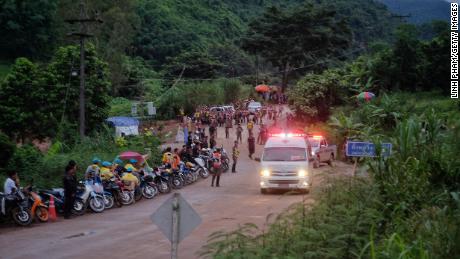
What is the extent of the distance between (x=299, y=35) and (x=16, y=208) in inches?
2130

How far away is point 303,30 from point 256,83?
10.5 meters

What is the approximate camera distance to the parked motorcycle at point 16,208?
1752cm

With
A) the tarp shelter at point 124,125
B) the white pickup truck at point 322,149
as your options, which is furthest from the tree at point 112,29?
the white pickup truck at point 322,149

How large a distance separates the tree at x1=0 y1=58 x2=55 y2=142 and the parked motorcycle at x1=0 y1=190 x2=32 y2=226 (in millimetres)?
21502

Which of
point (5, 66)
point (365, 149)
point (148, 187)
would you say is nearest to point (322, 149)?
point (148, 187)

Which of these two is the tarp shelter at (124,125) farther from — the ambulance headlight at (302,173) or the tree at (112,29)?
the ambulance headlight at (302,173)

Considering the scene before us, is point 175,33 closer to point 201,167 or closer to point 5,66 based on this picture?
point 5,66

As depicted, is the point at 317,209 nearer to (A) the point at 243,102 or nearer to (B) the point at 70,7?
(B) the point at 70,7

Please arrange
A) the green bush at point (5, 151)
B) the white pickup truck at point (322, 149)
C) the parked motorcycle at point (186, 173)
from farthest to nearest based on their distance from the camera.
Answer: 1. the white pickup truck at point (322, 149)
2. the parked motorcycle at point (186, 173)
3. the green bush at point (5, 151)

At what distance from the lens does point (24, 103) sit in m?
39.5

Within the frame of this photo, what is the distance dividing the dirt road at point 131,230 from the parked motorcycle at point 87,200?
0.28 metres

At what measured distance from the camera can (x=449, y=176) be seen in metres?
12.7

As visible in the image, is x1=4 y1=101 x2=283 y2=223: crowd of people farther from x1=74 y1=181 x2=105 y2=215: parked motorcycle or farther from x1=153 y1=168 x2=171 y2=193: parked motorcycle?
x1=153 y1=168 x2=171 y2=193: parked motorcycle

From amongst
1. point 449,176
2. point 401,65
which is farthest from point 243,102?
point 449,176
